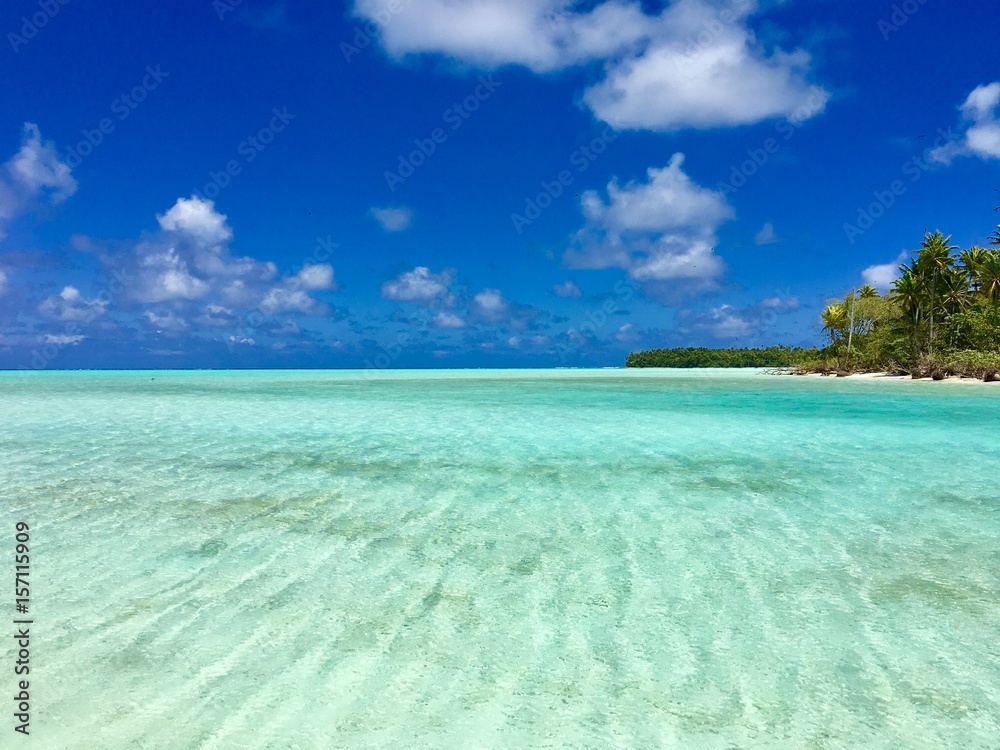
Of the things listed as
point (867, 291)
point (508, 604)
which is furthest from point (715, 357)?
point (508, 604)

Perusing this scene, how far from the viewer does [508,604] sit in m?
3.31

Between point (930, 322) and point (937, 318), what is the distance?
393 cm

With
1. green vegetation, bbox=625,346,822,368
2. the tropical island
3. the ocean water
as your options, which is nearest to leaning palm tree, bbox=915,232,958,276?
the tropical island

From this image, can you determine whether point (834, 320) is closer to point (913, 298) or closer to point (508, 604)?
point (913, 298)

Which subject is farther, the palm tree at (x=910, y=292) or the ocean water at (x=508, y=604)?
the palm tree at (x=910, y=292)

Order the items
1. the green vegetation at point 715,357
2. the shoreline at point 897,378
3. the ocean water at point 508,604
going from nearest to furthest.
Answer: the ocean water at point 508,604, the shoreline at point 897,378, the green vegetation at point 715,357

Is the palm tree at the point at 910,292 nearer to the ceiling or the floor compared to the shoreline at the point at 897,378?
nearer to the ceiling

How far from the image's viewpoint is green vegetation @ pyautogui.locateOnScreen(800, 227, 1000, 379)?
32.5 meters

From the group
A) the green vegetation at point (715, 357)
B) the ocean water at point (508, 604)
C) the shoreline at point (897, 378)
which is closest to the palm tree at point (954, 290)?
the shoreline at point (897, 378)

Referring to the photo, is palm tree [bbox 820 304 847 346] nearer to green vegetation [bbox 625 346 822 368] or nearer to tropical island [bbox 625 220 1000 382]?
tropical island [bbox 625 220 1000 382]

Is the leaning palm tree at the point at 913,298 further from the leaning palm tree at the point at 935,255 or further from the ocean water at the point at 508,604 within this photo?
the ocean water at the point at 508,604

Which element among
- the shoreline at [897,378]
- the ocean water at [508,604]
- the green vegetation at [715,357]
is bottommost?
the ocean water at [508,604]

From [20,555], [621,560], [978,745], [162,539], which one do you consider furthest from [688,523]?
[20,555]

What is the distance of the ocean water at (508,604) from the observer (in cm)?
224
